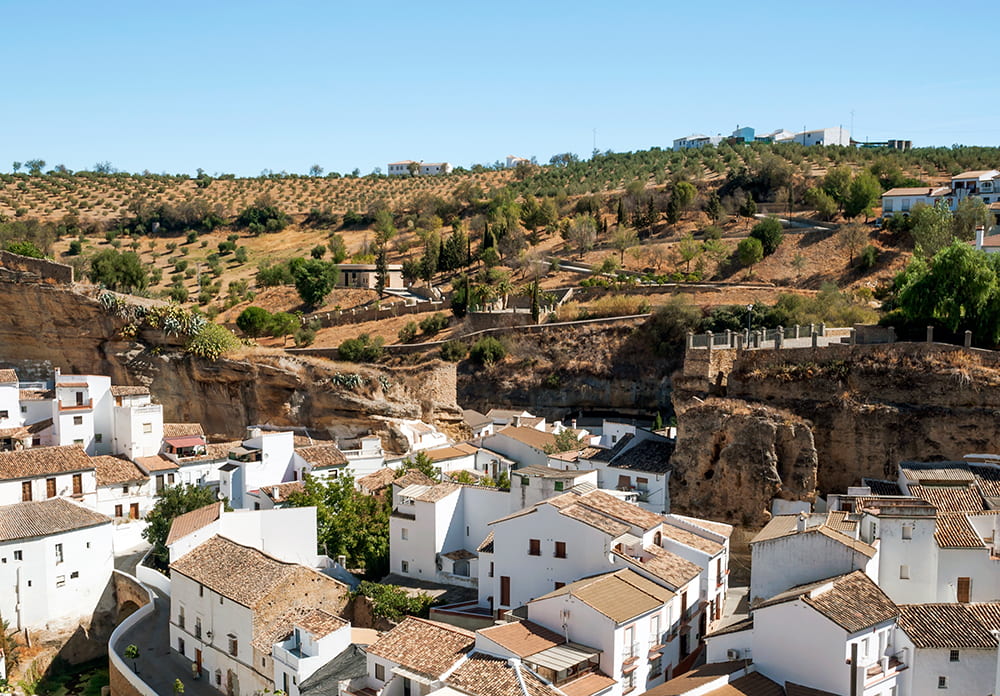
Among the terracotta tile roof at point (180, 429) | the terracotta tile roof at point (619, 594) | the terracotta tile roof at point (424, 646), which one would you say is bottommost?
the terracotta tile roof at point (424, 646)

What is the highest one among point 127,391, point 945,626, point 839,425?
point 839,425

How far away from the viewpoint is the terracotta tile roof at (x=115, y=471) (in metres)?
30.6

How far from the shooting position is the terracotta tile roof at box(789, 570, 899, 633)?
17094 mm

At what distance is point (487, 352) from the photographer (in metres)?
40.9

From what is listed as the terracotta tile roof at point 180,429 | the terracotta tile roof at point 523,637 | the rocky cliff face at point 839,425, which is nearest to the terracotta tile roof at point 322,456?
the terracotta tile roof at point 180,429

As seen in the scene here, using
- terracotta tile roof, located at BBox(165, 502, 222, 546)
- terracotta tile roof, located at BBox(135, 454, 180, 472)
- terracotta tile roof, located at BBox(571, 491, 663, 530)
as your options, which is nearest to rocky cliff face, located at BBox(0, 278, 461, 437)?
terracotta tile roof, located at BBox(135, 454, 180, 472)

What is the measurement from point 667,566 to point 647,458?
7.43m

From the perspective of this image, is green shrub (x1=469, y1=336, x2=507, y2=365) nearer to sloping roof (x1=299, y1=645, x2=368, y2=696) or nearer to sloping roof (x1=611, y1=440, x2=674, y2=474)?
sloping roof (x1=611, y1=440, x2=674, y2=474)

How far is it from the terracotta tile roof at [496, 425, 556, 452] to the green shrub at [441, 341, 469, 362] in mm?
6809

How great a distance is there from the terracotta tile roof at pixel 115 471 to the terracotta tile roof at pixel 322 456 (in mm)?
5091

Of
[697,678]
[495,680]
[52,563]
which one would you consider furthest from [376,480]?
[697,678]

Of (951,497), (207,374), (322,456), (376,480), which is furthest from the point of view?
(207,374)

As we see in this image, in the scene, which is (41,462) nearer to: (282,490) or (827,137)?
(282,490)

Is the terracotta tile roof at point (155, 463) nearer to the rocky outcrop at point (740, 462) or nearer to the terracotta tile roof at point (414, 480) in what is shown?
the terracotta tile roof at point (414, 480)
